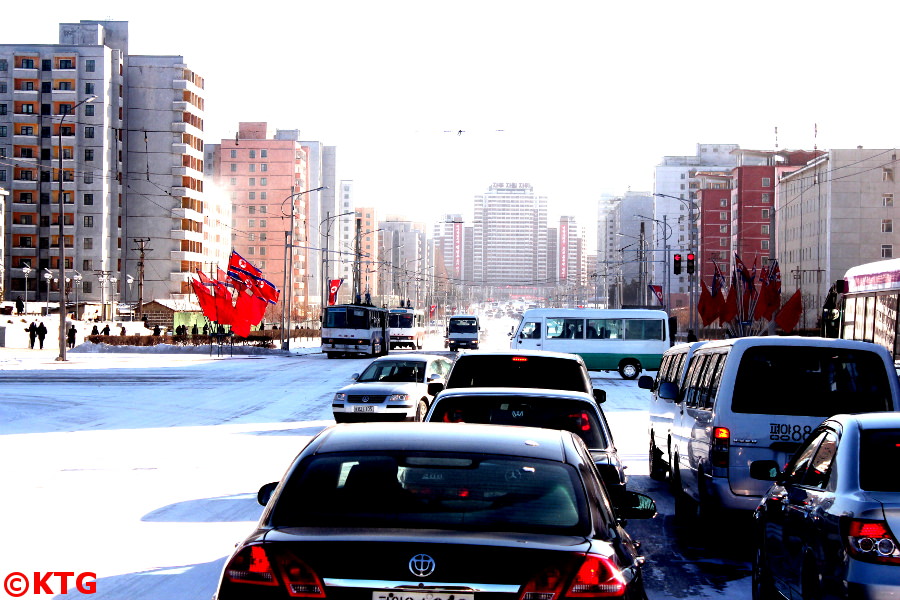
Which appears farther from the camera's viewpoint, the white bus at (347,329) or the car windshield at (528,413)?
the white bus at (347,329)

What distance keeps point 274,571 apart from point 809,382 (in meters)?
7.23

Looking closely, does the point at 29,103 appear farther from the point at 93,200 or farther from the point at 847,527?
the point at 847,527

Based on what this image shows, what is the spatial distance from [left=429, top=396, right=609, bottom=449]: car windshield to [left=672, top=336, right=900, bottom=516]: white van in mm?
1279

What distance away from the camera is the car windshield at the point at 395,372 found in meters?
23.3

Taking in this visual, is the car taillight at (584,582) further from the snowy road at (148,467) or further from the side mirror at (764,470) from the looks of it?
the snowy road at (148,467)

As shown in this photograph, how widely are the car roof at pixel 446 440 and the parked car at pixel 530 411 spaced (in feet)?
14.2

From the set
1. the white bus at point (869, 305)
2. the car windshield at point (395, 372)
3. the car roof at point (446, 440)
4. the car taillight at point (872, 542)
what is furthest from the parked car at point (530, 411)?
the car windshield at point (395, 372)

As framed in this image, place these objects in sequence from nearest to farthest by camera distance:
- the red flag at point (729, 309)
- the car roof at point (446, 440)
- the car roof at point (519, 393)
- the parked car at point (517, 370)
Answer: the car roof at point (446, 440) → the car roof at point (519, 393) → the parked car at point (517, 370) → the red flag at point (729, 309)

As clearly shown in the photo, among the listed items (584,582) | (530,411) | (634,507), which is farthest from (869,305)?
(584,582)

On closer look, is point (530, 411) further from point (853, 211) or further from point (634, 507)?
point (853, 211)

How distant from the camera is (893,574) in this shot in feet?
19.2

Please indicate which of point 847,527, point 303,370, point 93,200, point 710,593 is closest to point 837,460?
point 847,527

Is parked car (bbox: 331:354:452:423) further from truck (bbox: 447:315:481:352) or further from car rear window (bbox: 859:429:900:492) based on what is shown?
truck (bbox: 447:315:481:352)

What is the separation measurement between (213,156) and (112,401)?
148194 millimetres
